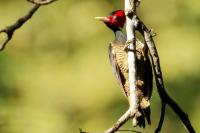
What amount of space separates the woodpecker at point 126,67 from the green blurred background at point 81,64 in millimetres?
3867

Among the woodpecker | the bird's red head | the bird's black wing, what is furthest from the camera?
the bird's red head

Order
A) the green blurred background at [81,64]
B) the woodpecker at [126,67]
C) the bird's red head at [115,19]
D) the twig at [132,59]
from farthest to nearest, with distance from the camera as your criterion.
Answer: the green blurred background at [81,64] → the bird's red head at [115,19] → the woodpecker at [126,67] → the twig at [132,59]

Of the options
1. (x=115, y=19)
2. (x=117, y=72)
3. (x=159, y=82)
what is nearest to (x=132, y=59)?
(x=159, y=82)

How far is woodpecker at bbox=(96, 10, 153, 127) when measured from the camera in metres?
4.29

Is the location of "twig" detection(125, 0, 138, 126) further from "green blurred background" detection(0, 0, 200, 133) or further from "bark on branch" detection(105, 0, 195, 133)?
"green blurred background" detection(0, 0, 200, 133)

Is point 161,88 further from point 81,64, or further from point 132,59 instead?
point 81,64

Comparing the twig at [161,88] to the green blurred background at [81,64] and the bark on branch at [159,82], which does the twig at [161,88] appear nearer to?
the bark on branch at [159,82]

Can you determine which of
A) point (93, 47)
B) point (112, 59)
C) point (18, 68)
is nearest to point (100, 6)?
point (93, 47)

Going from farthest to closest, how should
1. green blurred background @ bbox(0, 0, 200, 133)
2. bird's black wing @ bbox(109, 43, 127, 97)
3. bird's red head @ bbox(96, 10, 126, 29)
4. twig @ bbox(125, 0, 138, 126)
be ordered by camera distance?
1. green blurred background @ bbox(0, 0, 200, 133)
2. bird's red head @ bbox(96, 10, 126, 29)
3. bird's black wing @ bbox(109, 43, 127, 97)
4. twig @ bbox(125, 0, 138, 126)

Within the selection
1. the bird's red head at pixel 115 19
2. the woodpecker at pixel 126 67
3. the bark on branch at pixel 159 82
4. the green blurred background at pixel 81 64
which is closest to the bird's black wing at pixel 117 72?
the woodpecker at pixel 126 67

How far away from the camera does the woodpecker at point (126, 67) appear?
4.29 m

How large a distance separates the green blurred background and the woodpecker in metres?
3.87

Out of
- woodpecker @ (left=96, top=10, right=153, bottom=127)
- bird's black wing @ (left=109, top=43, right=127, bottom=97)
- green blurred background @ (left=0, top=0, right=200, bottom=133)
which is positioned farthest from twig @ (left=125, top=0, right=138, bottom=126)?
green blurred background @ (left=0, top=0, right=200, bottom=133)

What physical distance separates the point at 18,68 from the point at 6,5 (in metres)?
1.44
